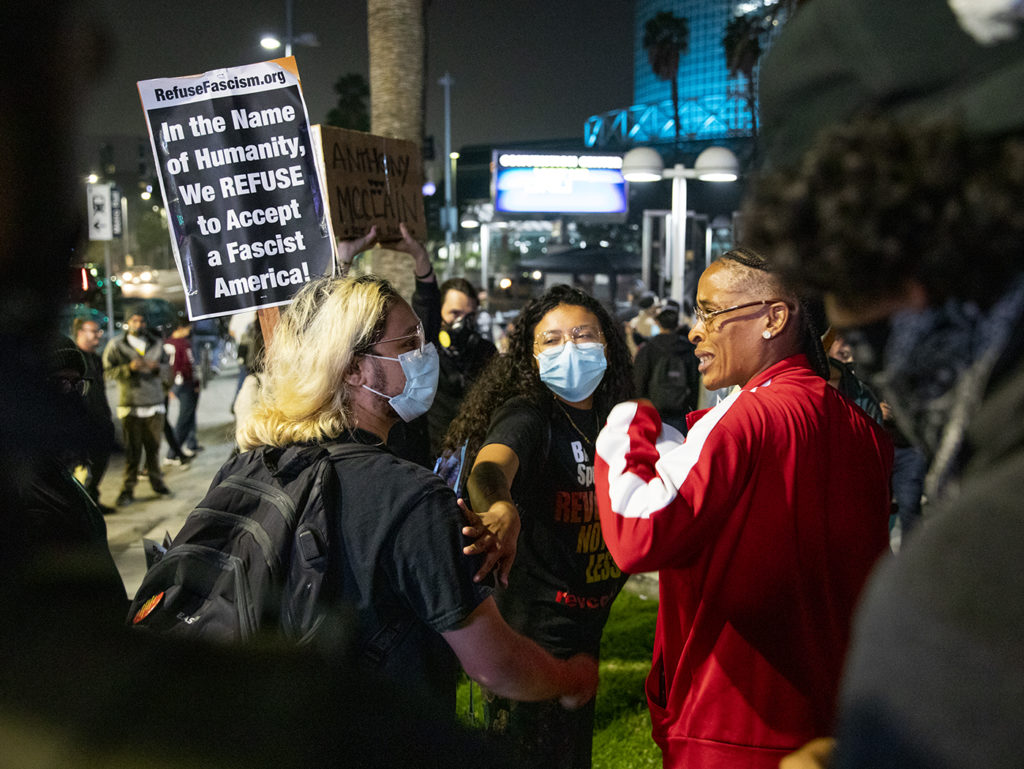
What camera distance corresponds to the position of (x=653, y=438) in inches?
85.2

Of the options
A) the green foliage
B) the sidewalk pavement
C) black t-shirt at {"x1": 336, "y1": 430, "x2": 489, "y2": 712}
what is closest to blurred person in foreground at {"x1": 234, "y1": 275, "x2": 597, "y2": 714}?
black t-shirt at {"x1": 336, "y1": 430, "x2": 489, "y2": 712}

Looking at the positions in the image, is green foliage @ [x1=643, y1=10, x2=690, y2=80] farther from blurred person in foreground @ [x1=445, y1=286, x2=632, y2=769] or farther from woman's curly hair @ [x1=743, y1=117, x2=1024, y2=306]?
woman's curly hair @ [x1=743, y1=117, x2=1024, y2=306]

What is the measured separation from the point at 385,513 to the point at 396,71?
651 cm

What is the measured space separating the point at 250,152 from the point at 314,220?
1.22 ft

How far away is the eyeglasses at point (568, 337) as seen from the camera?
3.58 meters

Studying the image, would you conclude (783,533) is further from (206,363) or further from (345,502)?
(206,363)

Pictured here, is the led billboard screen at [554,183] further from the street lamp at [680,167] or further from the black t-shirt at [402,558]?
the black t-shirt at [402,558]

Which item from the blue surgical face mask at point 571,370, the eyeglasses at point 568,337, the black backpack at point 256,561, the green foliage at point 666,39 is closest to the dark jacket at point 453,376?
the eyeglasses at point 568,337

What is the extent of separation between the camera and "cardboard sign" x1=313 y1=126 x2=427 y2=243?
3.73 m

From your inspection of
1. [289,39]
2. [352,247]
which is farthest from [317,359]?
[289,39]

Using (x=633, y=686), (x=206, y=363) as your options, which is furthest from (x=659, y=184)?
(x=633, y=686)

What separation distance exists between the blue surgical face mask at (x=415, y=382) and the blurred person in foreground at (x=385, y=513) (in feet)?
0.07

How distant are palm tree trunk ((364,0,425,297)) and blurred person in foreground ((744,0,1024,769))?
6.89m

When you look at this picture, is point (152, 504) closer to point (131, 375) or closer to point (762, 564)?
point (131, 375)
